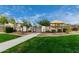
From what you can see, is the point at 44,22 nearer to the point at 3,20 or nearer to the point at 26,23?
the point at 26,23

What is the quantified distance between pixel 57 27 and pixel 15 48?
17.7 inches

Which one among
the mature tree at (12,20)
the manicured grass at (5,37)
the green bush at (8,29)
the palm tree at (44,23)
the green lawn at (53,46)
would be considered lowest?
the green lawn at (53,46)

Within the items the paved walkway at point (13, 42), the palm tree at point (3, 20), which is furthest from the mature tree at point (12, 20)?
the paved walkway at point (13, 42)

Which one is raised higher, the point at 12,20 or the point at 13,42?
the point at 12,20

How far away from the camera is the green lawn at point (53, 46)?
2.80 meters

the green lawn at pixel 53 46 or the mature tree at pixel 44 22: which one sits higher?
the mature tree at pixel 44 22

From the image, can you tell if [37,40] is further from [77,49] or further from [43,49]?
[77,49]

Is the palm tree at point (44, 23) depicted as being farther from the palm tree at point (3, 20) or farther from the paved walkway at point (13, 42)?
the palm tree at point (3, 20)

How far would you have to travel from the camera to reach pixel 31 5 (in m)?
2.82

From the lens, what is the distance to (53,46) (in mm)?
2807

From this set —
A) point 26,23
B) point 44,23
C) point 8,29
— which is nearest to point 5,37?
point 8,29

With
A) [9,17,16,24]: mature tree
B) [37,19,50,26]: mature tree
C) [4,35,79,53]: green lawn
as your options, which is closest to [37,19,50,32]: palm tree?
[37,19,50,26]: mature tree
